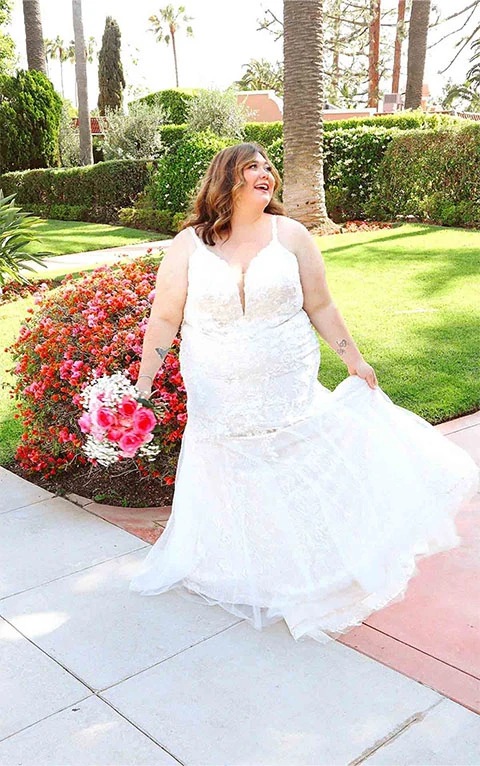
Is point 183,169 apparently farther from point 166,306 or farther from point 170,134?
point 166,306

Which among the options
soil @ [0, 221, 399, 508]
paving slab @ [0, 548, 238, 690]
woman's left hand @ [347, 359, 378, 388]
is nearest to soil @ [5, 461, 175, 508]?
soil @ [0, 221, 399, 508]

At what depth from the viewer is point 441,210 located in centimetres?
1333

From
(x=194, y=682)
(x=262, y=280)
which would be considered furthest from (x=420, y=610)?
(x=262, y=280)

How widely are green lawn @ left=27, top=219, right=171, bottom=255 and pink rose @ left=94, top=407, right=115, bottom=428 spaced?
11.8 m

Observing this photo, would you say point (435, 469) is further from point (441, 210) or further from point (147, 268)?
point (441, 210)

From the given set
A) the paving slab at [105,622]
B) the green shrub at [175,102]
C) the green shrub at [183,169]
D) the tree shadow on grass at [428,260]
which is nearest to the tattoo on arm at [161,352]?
the paving slab at [105,622]

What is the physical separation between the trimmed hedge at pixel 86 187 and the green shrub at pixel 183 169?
2562 millimetres

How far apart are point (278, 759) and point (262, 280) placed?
6.02 ft

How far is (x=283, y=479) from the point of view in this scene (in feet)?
11.0

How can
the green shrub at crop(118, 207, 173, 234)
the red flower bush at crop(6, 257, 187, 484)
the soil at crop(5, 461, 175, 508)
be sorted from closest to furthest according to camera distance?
the red flower bush at crop(6, 257, 187, 484), the soil at crop(5, 461, 175, 508), the green shrub at crop(118, 207, 173, 234)

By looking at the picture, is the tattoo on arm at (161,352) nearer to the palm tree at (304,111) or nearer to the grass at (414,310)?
the grass at (414,310)

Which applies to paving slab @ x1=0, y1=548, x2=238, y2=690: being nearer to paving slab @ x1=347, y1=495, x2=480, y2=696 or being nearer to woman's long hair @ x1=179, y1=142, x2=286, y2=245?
paving slab @ x1=347, y1=495, x2=480, y2=696

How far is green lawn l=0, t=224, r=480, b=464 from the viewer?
20.3ft

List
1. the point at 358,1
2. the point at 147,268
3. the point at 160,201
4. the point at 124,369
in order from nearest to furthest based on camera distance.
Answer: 1. the point at 124,369
2. the point at 147,268
3. the point at 160,201
4. the point at 358,1
